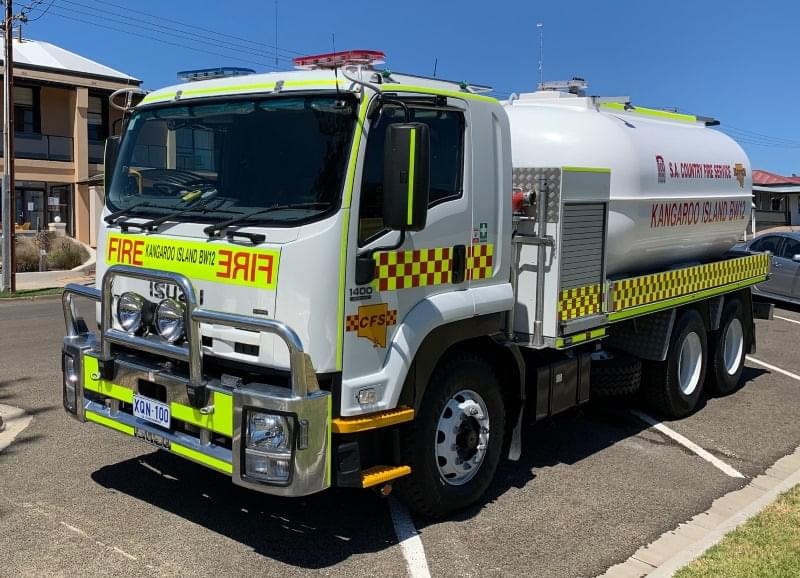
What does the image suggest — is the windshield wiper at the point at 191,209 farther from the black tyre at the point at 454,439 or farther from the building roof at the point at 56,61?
the building roof at the point at 56,61

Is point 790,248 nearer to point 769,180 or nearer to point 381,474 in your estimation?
point 381,474

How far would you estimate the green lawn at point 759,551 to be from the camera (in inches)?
175

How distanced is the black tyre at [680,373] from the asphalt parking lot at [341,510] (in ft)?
0.93

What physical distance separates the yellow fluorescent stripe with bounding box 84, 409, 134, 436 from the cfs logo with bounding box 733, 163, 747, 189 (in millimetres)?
6798

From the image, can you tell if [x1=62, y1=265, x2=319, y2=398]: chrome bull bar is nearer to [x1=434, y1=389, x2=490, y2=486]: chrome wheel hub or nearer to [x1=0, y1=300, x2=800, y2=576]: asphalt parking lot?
[x1=0, y1=300, x2=800, y2=576]: asphalt parking lot

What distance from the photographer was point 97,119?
33062 mm

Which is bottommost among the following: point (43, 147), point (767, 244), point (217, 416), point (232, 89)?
point (217, 416)

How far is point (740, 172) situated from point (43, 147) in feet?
92.0

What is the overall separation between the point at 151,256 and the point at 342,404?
153cm

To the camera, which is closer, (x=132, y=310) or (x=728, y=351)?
(x=132, y=310)

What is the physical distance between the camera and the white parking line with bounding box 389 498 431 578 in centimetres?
450

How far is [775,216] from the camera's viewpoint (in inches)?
1903

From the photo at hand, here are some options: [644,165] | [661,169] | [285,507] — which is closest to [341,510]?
[285,507]

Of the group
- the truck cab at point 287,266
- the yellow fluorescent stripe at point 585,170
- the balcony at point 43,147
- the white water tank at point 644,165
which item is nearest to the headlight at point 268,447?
the truck cab at point 287,266
